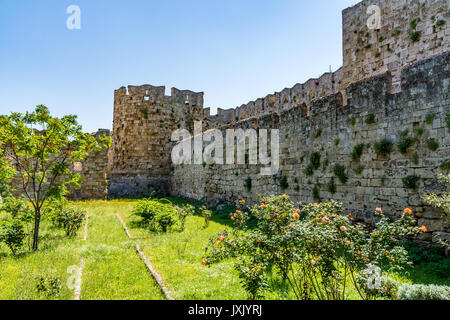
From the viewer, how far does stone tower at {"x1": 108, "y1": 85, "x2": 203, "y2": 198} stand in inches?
960

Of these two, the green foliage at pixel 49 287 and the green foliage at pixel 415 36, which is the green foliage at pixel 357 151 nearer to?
the green foliage at pixel 415 36

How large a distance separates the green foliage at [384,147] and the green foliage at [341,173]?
1.26m

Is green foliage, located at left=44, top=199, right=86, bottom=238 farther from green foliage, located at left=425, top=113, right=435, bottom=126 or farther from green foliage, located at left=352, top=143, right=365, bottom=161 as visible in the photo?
green foliage, located at left=425, top=113, right=435, bottom=126

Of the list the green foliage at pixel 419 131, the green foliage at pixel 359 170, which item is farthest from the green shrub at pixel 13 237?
the green foliage at pixel 419 131

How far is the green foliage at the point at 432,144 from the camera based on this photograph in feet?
21.9

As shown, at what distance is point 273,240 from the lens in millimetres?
4344

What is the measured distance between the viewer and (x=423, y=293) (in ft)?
13.8

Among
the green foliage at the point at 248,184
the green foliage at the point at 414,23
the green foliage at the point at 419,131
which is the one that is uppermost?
the green foliage at the point at 414,23

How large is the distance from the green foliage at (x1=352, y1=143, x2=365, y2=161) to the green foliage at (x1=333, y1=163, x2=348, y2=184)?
498 mm

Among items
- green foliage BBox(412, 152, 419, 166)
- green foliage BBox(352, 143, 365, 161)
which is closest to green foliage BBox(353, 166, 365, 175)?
green foliage BBox(352, 143, 365, 161)

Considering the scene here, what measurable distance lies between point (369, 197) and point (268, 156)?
5.23 m

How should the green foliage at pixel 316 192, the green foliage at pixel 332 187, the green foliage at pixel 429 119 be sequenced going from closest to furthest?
the green foliage at pixel 429 119
the green foliage at pixel 332 187
the green foliage at pixel 316 192
